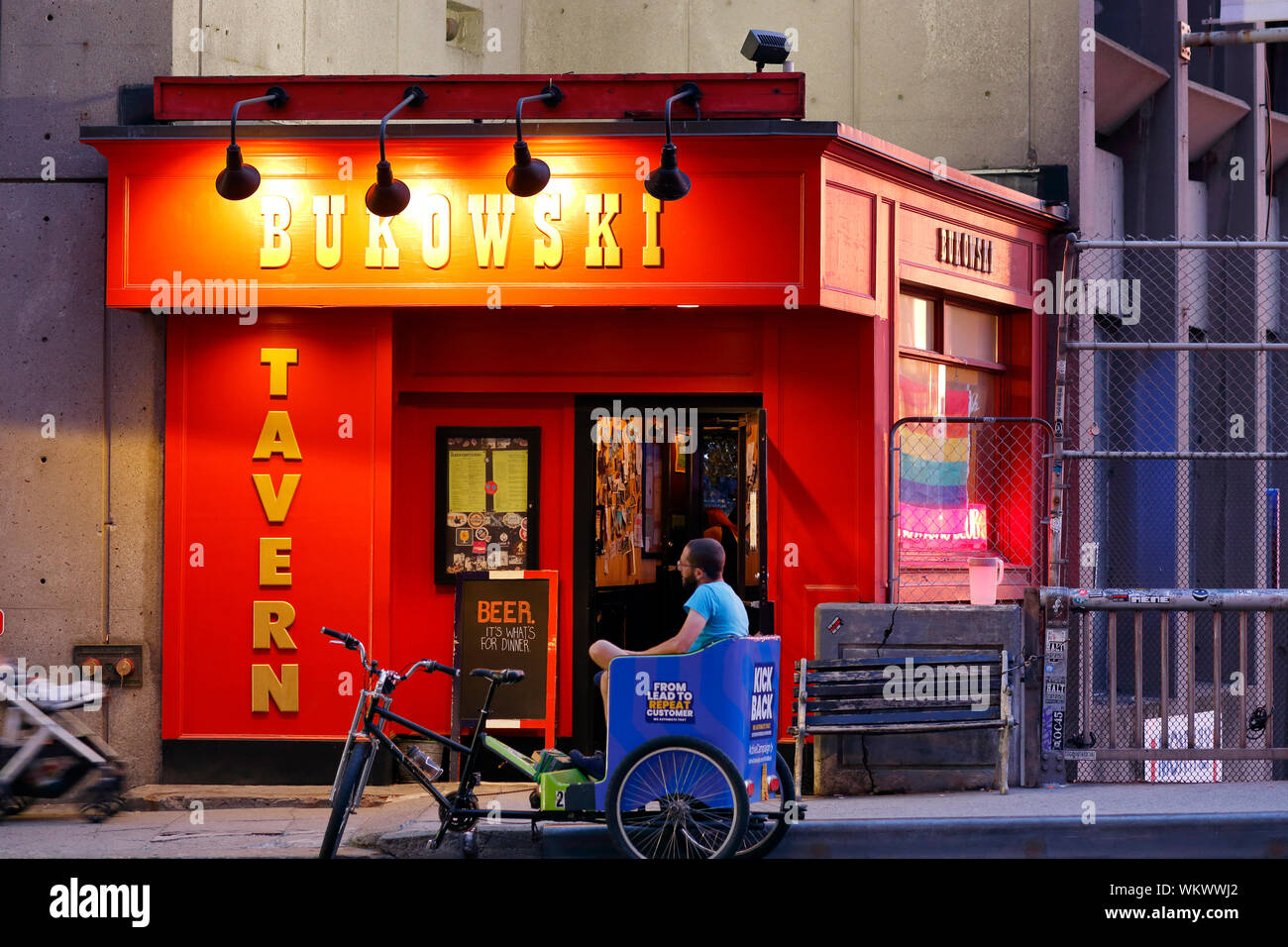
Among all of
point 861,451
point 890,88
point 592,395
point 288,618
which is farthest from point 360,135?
point 890,88

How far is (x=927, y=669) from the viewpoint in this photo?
29.4 feet

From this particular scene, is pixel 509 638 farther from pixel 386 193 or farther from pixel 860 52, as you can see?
pixel 860 52

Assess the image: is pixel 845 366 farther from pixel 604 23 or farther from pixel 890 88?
pixel 604 23

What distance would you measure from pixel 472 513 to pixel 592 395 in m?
1.21

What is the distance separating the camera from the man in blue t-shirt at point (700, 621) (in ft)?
23.5

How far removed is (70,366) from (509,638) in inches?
138

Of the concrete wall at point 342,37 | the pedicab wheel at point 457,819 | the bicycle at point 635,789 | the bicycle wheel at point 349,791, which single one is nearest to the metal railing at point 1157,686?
the bicycle at point 635,789

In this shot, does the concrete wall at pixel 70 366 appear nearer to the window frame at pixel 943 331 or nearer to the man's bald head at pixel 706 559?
the man's bald head at pixel 706 559

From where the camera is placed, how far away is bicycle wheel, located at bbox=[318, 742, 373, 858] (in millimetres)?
6895

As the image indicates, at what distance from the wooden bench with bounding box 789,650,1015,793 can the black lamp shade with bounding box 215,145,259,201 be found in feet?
15.2

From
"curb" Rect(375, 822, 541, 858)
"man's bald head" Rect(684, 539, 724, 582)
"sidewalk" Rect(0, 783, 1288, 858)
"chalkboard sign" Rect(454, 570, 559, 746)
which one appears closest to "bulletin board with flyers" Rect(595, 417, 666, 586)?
"chalkboard sign" Rect(454, 570, 559, 746)

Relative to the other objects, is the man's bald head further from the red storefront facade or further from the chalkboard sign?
the chalkboard sign
